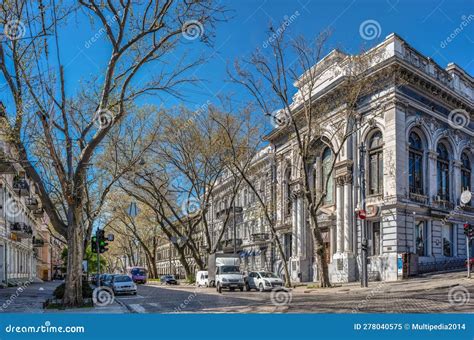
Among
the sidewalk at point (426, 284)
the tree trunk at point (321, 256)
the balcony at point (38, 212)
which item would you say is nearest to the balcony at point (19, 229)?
the balcony at point (38, 212)

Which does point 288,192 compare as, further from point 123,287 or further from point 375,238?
point 123,287

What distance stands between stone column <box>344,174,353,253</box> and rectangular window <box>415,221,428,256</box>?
3983 millimetres

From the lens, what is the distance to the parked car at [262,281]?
29502 millimetres

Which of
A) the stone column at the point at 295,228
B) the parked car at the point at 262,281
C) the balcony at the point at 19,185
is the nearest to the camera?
the parked car at the point at 262,281

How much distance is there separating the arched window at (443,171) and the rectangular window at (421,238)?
9.37 ft

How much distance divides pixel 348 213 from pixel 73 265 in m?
20.9

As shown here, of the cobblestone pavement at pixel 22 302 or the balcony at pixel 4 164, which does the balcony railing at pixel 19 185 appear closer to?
the balcony at pixel 4 164

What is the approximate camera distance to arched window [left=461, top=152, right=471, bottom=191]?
3684 centimetres

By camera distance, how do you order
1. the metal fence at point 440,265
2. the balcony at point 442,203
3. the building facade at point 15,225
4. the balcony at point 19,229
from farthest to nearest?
the balcony at point 19,229, the building facade at point 15,225, the balcony at point 442,203, the metal fence at point 440,265

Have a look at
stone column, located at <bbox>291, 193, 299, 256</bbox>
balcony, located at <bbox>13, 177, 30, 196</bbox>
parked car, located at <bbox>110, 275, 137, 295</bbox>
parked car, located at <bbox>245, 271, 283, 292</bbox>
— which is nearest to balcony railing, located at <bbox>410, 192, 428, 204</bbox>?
parked car, located at <bbox>245, 271, 283, 292</bbox>

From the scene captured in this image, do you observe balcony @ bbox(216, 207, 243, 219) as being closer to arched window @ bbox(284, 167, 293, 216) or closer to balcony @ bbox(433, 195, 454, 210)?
arched window @ bbox(284, 167, 293, 216)

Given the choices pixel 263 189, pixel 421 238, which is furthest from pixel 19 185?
pixel 421 238

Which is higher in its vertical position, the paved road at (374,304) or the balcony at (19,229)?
the balcony at (19,229)

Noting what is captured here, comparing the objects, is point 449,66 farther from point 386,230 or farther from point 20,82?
point 20,82
